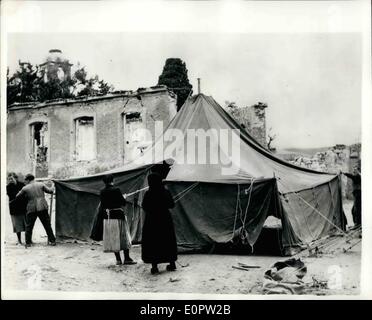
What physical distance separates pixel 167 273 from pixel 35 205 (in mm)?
2373

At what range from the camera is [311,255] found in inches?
276

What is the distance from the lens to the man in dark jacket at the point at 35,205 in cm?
745

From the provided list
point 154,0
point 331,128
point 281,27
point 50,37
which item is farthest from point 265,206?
point 50,37

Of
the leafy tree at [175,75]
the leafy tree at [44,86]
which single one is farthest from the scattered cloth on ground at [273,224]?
the leafy tree at [44,86]

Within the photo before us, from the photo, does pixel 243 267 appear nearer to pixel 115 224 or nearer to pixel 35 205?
pixel 115 224

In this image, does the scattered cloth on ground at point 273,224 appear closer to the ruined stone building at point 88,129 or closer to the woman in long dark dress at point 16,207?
the ruined stone building at point 88,129

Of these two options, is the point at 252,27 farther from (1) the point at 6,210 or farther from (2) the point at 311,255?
(1) the point at 6,210

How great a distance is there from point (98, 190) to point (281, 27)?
355 centimetres

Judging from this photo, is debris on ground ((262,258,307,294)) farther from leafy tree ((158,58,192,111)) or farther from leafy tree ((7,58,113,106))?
leafy tree ((7,58,113,106))

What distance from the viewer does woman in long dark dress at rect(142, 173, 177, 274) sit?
6.52 m

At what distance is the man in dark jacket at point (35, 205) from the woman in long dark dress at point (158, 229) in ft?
6.09

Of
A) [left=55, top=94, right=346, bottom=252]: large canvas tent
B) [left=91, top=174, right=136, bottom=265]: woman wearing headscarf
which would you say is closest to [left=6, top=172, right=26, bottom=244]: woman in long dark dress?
[left=55, top=94, right=346, bottom=252]: large canvas tent

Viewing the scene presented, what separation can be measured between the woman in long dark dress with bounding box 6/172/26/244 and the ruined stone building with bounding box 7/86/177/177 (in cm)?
23

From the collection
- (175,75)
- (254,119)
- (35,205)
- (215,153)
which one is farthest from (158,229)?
(254,119)
